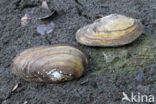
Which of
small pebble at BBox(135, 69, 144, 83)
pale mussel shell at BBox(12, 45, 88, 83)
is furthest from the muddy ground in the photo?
pale mussel shell at BBox(12, 45, 88, 83)

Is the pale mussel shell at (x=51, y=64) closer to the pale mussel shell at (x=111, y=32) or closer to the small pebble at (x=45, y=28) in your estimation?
the pale mussel shell at (x=111, y=32)

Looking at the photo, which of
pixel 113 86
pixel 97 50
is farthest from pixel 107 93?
pixel 97 50

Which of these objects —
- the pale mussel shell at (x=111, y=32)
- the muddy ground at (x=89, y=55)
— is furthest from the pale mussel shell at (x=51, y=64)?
the pale mussel shell at (x=111, y=32)

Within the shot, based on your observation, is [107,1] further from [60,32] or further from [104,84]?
[104,84]

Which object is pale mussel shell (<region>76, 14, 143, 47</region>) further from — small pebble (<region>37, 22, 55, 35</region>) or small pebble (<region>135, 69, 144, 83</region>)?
small pebble (<region>37, 22, 55, 35</region>)

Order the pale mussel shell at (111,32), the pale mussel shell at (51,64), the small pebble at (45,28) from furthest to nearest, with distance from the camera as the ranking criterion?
the small pebble at (45,28) < the pale mussel shell at (111,32) < the pale mussel shell at (51,64)

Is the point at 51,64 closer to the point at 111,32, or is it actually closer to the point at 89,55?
the point at 89,55
